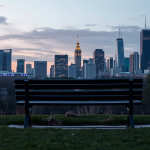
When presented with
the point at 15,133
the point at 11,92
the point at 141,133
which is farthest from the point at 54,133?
the point at 11,92

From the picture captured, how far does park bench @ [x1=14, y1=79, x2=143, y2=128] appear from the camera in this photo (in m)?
4.07

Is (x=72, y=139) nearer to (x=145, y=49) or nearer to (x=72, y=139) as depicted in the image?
(x=72, y=139)

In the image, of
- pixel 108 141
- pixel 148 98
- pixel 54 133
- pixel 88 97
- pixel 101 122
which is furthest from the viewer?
pixel 148 98

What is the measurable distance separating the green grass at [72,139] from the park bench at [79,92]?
24.7 inches

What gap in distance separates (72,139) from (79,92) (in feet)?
3.89

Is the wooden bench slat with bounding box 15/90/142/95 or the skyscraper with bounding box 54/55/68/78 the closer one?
the wooden bench slat with bounding box 15/90/142/95

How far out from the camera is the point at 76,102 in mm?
4137

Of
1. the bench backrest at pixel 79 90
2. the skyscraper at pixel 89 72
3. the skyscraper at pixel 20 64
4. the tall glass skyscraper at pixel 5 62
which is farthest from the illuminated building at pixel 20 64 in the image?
the bench backrest at pixel 79 90

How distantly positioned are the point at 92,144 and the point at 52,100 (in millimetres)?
1562

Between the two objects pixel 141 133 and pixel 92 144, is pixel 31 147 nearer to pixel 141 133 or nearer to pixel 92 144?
pixel 92 144

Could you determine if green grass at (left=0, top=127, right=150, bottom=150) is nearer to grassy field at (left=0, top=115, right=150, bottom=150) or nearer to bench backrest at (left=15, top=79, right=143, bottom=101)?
grassy field at (left=0, top=115, right=150, bottom=150)

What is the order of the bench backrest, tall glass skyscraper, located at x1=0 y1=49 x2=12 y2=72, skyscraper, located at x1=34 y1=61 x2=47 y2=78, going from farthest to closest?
tall glass skyscraper, located at x1=0 y1=49 x2=12 y2=72
skyscraper, located at x1=34 y1=61 x2=47 y2=78
the bench backrest

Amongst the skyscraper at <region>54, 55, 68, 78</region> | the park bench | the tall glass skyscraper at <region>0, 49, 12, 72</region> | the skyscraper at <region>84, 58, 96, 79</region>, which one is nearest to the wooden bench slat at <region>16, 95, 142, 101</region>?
the park bench

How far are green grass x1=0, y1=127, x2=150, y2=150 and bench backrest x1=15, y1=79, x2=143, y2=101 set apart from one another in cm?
69
